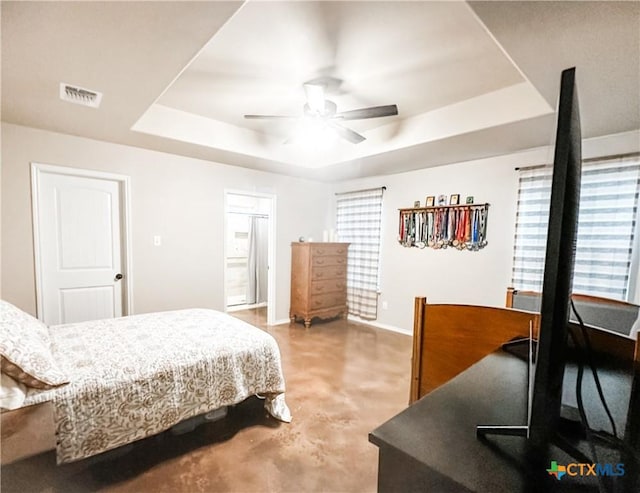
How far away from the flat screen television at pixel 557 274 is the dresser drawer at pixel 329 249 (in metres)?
3.78

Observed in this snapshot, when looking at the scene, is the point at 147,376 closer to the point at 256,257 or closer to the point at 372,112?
Result: the point at 372,112

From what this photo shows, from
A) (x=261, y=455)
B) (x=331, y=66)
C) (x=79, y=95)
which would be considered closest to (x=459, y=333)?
(x=261, y=455)

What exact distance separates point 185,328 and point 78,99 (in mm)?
1860

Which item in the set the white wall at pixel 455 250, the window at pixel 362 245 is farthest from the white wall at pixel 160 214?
the white wall at pixel 455 250

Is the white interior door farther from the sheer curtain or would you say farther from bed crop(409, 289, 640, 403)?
bed crop(409, 289, 640, 403)

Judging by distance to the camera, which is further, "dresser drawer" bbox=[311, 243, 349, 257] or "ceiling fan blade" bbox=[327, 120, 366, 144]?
"dresser drawer" bbox=[311, 243, 349, 257]

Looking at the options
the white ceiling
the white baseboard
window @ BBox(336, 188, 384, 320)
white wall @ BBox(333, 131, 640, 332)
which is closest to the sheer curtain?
window @ BBox(336, 188, 384, 320)

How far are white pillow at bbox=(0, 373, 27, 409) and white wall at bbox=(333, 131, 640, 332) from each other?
3838 millimetres

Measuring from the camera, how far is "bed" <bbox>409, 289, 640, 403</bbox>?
1628 mm

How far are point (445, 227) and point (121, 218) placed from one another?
384 centimetres

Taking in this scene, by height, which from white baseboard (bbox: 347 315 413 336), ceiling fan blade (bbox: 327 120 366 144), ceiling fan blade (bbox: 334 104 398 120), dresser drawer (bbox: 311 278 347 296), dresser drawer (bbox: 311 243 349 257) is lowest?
white baseboard (bbox: 347 315 413 336)

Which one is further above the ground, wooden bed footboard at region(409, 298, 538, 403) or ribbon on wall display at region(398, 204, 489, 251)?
ribbon on wall display at region(398, 204, 489, 251)

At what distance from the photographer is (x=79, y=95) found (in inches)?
82.7

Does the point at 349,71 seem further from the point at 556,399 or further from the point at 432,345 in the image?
the point at 556,399
